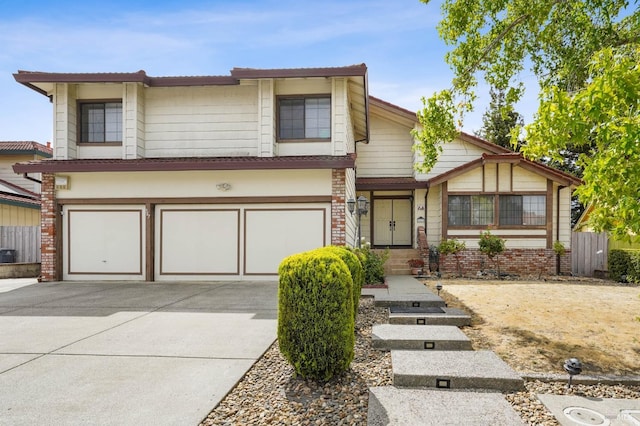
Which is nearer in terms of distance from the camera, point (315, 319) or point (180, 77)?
point (315, 319)

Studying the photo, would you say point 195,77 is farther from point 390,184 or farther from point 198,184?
point 390,184

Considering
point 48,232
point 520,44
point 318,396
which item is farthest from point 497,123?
point 318,396

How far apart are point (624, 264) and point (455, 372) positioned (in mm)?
12780

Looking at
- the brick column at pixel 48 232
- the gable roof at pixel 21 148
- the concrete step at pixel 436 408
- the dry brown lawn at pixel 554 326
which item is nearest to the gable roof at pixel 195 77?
the brick column at pixel 48 232

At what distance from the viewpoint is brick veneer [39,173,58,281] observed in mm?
11492

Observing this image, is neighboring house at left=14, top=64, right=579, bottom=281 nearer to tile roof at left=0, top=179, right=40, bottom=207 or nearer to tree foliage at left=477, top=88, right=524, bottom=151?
tile roof at left=0, top=179, right=40, bottom=207

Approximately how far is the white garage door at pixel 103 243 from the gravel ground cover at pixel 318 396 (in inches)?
329

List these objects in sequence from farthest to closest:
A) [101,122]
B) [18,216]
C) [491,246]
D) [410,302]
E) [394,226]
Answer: [18,216] → [394,226] → [491,246] → [101,122] → [410,302]

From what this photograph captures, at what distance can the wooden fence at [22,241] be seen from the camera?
15.5 m

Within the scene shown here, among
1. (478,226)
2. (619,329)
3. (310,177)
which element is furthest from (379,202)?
(619,329)

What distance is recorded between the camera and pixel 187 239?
1152cm

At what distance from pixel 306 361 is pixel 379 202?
1380 cm

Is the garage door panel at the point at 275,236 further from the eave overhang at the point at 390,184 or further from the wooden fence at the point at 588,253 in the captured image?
the wooden fence at the point at 588,253

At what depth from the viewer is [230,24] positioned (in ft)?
29.8
